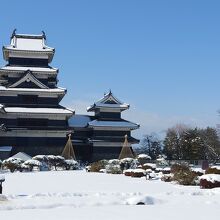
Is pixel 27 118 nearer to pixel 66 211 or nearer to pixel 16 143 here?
pixel 16 143

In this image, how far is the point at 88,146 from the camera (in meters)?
54.1

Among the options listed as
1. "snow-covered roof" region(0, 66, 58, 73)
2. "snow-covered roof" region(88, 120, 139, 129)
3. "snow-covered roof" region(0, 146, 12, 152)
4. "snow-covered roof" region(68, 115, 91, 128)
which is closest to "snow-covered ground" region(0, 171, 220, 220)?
"snow-covered roof" region(0, 146, 12, 152)

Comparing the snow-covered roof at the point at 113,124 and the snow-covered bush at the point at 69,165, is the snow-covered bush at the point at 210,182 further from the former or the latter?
the snow-covered roof at the point at 113,124

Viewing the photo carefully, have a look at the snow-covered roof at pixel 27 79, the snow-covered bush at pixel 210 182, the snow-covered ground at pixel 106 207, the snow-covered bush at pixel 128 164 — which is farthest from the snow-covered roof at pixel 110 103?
the snow-covered ground at pixel 106 207

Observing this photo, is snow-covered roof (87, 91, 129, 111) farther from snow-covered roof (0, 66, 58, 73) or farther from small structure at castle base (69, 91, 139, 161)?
snow-covered roof (0, 66, 58, 73)

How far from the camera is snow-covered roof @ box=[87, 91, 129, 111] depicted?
53875mm

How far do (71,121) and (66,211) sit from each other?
4364 cm

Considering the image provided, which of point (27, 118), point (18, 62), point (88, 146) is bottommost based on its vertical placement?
point (88, 146)

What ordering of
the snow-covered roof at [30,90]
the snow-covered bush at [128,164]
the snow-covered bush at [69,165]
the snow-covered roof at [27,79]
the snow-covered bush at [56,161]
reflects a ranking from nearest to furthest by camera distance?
the snow-covered bush at [128,164]
the snow-covered bush at [69,165]
the snow-covered bush at [56,161]
the snow-covered roof at [30,90]
the snow-covered roof at [27,79]

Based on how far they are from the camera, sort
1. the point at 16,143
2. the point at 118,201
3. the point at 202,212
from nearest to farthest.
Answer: the point at 202,212
the point at 118,201
the point at 16,143

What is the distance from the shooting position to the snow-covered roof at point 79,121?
54556 mm

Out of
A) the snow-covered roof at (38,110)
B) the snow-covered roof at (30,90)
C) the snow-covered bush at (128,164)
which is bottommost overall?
the snow-covered bush at (128,164)

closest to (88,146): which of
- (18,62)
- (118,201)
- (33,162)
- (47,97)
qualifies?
(47,97)

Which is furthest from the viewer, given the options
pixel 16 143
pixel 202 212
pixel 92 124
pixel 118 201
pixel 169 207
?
pixel 92 124
